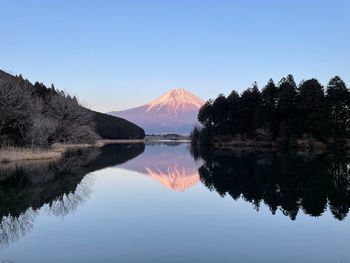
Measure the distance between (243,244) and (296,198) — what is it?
6.55 metres

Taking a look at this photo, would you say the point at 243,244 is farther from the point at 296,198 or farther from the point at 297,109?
the point at 297,109

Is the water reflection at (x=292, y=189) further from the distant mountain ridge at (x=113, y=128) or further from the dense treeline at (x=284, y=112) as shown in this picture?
the distant mountain ridge at (x=113, y=128)

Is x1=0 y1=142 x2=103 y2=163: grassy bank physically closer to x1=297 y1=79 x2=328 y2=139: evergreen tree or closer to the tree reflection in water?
the tree reflection in water

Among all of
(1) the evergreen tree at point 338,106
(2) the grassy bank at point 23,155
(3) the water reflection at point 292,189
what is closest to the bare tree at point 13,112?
(2) the grassy bank at point 23,155

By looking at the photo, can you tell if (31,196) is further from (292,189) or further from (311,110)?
(311,110)

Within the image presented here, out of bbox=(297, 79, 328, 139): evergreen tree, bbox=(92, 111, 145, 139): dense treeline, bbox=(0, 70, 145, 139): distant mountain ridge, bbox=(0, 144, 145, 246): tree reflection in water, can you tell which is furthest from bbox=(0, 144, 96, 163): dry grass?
bbox=(92, 111, 145, 139): dense treeline

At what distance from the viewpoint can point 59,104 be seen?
40.9 meters

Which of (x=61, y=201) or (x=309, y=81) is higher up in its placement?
(x=309, y=81)

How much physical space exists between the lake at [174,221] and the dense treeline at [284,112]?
3340 cm

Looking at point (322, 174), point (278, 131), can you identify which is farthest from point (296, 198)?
point (278, 131)

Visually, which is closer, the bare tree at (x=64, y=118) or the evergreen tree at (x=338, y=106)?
the bare tree at (x=64, y=118)

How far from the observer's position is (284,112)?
5641cm

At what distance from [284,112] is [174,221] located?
49.5 m

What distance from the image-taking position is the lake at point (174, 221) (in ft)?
23.6
